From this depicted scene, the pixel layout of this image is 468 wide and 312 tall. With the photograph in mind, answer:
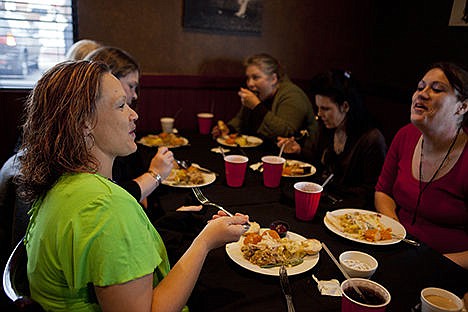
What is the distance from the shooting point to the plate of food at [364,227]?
4.25ft

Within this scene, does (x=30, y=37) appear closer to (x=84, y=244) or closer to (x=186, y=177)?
(x=186, y=177)

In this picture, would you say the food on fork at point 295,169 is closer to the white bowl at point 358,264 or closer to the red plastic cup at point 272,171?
the red plastic cup at point 272,171

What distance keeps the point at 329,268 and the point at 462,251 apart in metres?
0.70

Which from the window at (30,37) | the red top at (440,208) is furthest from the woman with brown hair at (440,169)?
the window at (30,37)

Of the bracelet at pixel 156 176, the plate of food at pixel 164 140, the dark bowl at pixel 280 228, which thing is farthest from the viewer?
the plate of food at pixel 164 140

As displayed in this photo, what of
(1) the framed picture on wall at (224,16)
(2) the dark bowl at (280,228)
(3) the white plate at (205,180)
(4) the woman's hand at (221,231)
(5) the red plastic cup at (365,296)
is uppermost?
(1) the framed picture on wall at (224,16)

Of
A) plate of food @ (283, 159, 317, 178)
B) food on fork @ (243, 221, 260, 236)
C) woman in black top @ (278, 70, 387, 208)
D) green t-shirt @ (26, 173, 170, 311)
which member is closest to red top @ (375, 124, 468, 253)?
woman in black top @ (278, 70, 387, 208)

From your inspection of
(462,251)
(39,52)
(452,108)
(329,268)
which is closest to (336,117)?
(452,108)

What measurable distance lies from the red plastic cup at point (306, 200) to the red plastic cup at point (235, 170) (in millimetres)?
342

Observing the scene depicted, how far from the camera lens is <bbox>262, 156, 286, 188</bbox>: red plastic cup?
1737 mm

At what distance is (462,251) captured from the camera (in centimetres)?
150

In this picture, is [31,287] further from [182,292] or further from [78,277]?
[182,292]

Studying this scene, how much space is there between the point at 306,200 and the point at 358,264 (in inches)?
14.2

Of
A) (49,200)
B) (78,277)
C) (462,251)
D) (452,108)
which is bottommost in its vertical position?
(462,251)
